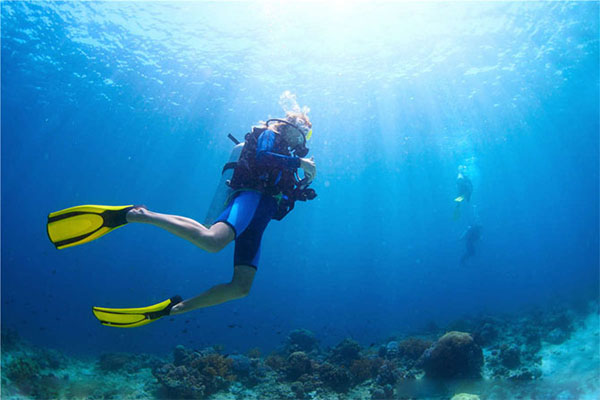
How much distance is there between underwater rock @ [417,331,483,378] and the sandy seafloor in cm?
27

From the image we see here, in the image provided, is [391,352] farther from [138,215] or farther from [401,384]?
[138,215]

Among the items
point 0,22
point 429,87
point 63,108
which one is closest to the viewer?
point 0,22

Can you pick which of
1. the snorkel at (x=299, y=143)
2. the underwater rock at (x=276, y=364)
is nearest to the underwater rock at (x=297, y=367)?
the underwater rock at (x=276, y=364)

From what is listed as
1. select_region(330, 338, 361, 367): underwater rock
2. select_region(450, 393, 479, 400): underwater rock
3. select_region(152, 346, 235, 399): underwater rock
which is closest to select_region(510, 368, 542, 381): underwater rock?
select_region(450, 393, 479, 400): underwater rock

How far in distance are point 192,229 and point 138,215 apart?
72cm

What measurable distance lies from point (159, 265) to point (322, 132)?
80.4 meters

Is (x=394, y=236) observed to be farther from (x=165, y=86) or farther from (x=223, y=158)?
(x=165, y=86)

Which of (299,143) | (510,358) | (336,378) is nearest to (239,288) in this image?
(299,143)

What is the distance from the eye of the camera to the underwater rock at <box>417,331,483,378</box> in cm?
874

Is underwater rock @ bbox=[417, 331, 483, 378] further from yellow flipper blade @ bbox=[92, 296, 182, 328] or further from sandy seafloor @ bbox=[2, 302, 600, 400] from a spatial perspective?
yellow flipper blade @ bbox=[92, 296, 182, 328]

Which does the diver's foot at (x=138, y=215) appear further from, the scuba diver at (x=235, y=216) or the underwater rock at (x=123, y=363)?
the underwater rock at (x=123, y=363)

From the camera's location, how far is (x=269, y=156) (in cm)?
400

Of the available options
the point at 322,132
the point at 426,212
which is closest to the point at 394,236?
the point at 426,212

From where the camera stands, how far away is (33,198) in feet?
243
